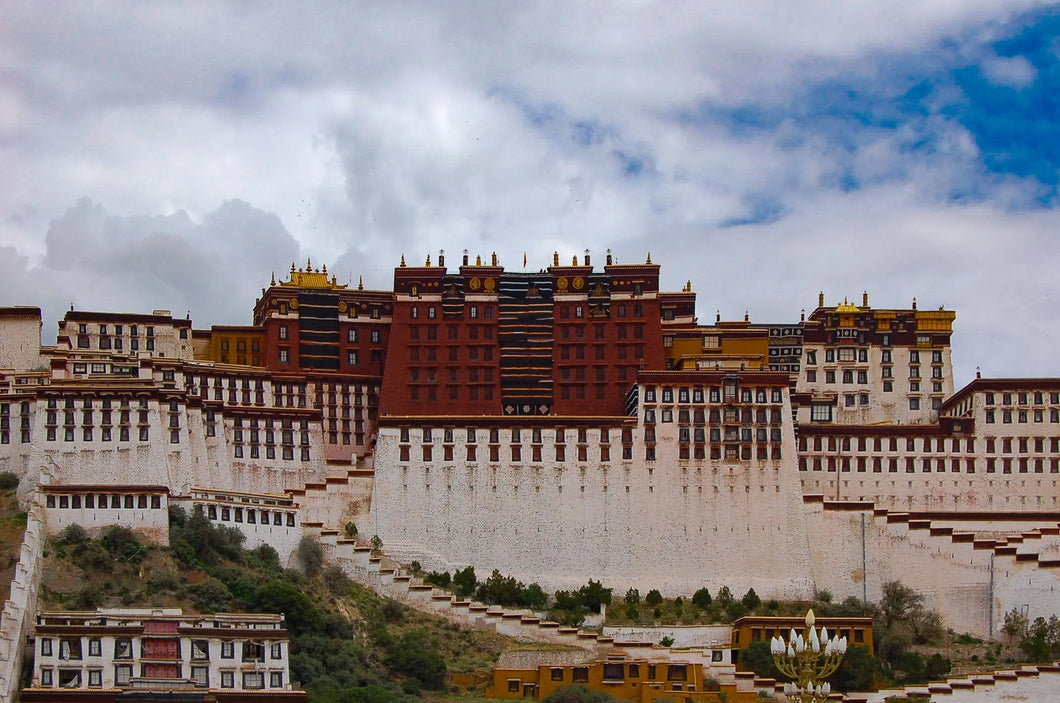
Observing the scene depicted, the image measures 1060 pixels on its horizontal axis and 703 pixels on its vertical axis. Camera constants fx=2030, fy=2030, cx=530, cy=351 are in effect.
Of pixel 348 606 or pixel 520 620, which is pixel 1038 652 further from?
pixel 348 606

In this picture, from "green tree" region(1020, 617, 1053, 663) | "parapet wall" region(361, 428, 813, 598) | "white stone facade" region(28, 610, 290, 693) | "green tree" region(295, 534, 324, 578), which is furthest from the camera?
"parapet wall" region(361, 428, 813, 598)

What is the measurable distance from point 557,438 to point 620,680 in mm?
20986

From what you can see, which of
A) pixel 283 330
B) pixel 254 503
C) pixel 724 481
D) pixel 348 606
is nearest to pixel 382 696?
pixel 348 606

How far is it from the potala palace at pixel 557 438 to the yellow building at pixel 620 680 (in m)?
15.0

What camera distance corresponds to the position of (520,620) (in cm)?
10588

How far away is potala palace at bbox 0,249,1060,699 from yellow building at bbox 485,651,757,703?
49.2ft

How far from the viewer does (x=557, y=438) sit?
11581 centimetres

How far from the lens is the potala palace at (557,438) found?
10856 cm

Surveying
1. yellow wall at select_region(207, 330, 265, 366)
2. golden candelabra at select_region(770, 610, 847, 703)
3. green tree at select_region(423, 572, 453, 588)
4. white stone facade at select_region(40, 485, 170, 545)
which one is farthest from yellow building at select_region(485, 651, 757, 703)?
yellow wall at select_region(207, 330, 265, 366)

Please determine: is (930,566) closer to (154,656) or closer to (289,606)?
(289,606)

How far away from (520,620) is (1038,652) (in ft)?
89.3

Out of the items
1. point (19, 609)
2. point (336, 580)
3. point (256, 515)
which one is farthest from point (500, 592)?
point (19, 609)

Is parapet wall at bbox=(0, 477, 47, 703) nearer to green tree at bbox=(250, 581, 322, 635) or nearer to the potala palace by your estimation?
the potala palace

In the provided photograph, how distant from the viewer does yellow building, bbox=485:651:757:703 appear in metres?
97.6
